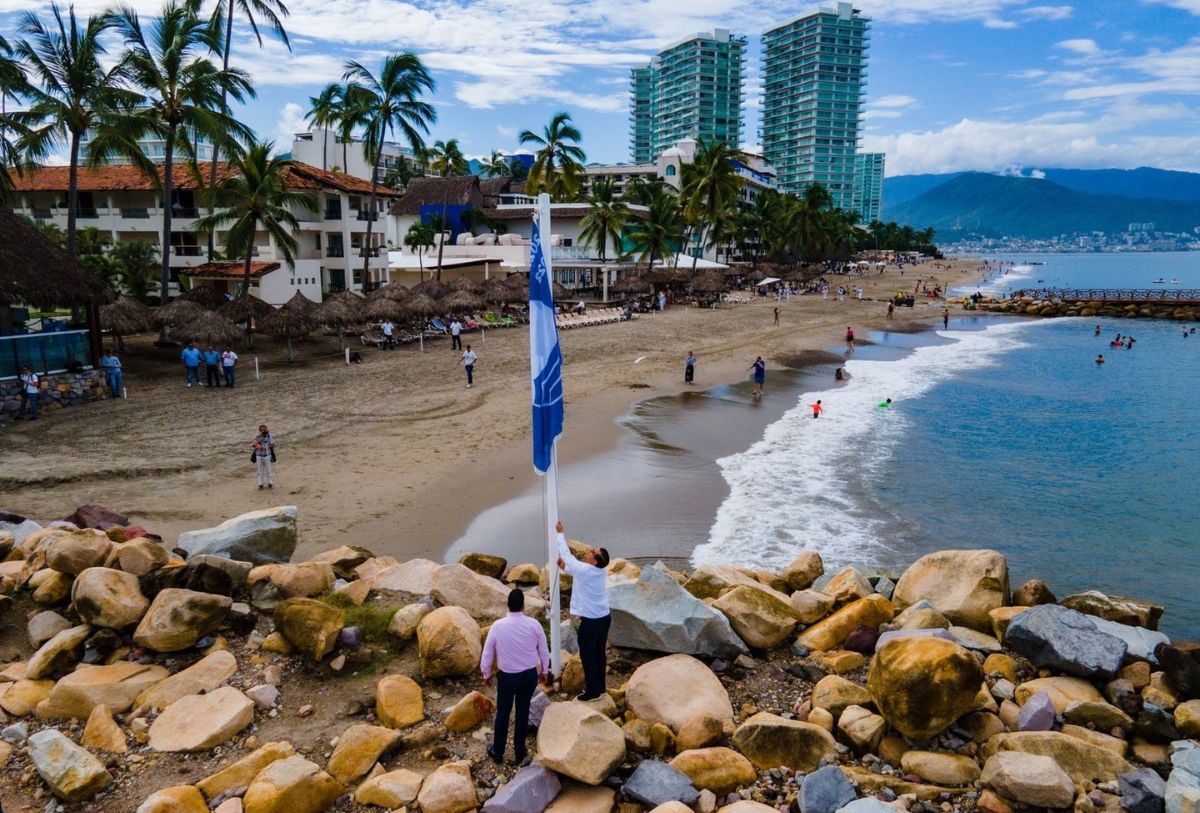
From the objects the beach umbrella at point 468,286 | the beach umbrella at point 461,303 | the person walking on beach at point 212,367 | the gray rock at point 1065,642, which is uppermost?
the beach umbrella at point 468,286

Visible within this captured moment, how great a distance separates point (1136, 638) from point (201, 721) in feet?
28.1

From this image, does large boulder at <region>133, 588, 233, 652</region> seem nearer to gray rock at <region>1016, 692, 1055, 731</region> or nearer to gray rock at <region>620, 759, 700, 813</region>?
gray rock at <region>620, 759, 700, 813</region>

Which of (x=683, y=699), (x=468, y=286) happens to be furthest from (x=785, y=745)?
(x=468, y=286)

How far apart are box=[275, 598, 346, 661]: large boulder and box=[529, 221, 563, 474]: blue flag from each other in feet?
8.10

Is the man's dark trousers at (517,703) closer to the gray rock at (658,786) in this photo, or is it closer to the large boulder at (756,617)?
the gray rock at (658,786)

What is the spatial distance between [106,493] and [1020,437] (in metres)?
22.8

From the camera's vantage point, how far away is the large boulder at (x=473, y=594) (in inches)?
316

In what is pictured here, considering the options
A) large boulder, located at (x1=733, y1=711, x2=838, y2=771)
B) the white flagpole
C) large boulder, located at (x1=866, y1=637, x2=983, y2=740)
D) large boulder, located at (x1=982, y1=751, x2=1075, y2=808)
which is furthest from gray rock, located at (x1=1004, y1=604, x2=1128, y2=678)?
the white flagpole

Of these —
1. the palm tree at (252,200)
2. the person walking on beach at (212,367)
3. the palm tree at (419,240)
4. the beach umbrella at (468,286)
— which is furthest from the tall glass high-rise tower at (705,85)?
the person walking on beach at (212,367)

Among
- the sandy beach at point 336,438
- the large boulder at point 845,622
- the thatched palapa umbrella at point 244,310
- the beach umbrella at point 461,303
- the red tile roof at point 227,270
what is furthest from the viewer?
the beach umbrella at point 461,303

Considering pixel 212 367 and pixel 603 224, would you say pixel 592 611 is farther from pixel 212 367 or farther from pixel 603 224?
pixel 603 224

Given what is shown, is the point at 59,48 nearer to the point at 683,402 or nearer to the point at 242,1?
the point at 242,1

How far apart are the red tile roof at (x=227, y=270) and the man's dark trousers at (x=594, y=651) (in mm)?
33323

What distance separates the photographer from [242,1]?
34.4 meters
